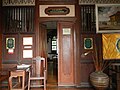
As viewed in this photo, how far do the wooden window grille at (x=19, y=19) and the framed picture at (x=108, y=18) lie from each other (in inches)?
94.7

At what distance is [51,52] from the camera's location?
15828 mm

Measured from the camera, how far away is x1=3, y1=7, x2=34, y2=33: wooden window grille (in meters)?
6.29

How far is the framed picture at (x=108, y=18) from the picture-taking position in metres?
6.09

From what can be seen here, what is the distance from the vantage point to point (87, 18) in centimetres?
632

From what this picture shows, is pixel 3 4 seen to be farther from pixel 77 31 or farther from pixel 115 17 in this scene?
pixel 115 17

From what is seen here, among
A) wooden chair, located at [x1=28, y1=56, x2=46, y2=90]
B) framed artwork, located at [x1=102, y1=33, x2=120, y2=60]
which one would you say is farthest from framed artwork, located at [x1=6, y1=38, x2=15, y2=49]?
framed artwork, located at [x1=102, y1=33, x2=120, y2=60]

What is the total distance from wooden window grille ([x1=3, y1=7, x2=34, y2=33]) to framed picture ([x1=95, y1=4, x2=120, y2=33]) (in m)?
2.41

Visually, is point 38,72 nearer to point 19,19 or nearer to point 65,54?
point 65,54

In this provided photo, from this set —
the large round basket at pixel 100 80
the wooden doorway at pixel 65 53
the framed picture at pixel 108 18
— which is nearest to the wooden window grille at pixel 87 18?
the framed picture at pixel 108 18

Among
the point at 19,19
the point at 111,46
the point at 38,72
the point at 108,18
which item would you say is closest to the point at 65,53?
the point at 38,72

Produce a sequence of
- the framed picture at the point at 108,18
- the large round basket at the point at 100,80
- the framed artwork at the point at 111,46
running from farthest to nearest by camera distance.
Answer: the framed picture at the point at 108,18 → the framed artwork at the point at 111,46 → the large round basket at the point at 100,80

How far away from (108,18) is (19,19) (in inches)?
126

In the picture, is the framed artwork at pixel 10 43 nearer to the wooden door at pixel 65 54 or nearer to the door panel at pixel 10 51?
the door panel at pixel 10 51

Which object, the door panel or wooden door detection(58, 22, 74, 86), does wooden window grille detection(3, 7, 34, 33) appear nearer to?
the door panel
